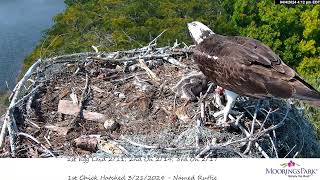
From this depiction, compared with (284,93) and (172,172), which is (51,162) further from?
(284,93)

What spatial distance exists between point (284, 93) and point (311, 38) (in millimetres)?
12694

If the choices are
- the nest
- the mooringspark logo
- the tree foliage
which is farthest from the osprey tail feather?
the tree foliage

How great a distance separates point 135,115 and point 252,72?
841 millimetres

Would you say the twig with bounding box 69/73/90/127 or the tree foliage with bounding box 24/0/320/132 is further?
the tree foliage with bounding box 24/0/320/132

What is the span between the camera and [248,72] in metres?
4.14

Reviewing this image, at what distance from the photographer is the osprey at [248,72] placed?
4105 mm

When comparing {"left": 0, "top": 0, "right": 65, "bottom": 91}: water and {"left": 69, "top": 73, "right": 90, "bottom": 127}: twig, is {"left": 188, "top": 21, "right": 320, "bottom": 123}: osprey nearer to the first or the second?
{"left": 69, "top": 73, "right": 90, "bottom": 127}: twig

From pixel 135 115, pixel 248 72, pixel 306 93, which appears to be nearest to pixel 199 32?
pixel 248 72

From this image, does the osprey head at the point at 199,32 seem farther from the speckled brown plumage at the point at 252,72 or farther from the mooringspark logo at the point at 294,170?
the mooringspark logo at the point at 294,170

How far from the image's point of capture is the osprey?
411 centimetres

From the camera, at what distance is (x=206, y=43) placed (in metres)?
4.43

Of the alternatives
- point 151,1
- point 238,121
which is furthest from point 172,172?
point 151,1

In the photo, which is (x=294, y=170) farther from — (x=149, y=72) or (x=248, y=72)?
(x=149, y=72)

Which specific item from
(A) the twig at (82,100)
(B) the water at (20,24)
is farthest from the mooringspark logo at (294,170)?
(B) the water at (20,24)
